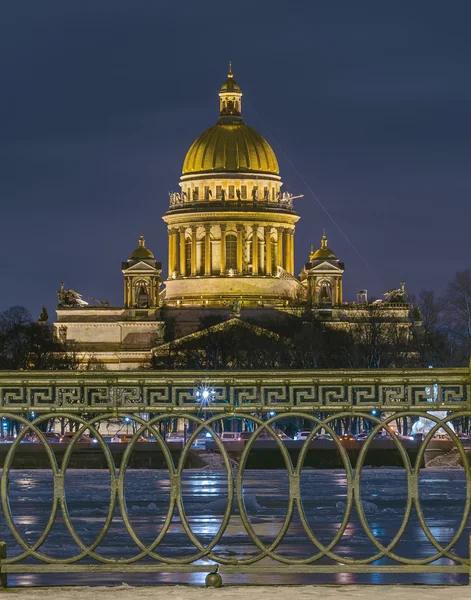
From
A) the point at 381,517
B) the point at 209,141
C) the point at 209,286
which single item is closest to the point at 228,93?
the point at 209,141

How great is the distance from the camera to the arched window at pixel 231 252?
147 metres

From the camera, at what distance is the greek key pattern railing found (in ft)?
53.7

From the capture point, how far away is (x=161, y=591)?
15484 millimetres

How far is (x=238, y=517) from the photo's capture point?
34188 millimetres

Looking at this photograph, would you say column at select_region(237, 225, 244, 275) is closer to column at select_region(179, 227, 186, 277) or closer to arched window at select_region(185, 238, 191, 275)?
arched window at select_region(185, 238, 191, 275)

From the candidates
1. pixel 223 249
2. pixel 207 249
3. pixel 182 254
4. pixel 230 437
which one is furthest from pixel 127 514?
pixel 182 254

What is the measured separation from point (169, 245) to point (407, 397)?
134578 mm

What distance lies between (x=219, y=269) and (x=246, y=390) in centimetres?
12953

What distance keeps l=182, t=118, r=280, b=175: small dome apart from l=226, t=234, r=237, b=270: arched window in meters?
5.72

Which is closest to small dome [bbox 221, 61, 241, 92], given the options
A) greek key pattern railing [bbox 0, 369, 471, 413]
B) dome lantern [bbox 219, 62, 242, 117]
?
dome lantern [bbox 219, 62, 242, 117]

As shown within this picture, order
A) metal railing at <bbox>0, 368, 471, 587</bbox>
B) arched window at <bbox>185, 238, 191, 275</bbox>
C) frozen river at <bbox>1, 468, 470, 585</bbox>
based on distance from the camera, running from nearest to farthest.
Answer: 1. metal railing at <bbox>0, 368, 471, 587</bbox>
2. frozen river at <bbox>1, 468, 470, 585</bbox>
3. arched window at <bbox>185, 238, 191, 275</bbox>

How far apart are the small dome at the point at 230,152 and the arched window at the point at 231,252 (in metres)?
5.72

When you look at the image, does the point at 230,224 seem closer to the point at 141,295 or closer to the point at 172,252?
the point at 172,252

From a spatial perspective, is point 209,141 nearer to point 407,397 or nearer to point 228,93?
point 228,93
